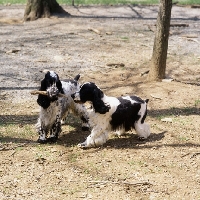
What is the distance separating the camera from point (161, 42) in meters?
8.31

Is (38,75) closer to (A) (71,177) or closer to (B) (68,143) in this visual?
(B) (68,143)

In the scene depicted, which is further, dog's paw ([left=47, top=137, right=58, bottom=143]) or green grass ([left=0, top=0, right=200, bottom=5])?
green grass ([left=0, top=0, right=200, bottom=5])

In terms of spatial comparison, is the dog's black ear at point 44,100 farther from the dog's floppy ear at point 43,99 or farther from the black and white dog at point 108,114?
the black and white dog at point 108,114

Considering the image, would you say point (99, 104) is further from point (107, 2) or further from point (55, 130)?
point (107, 2)

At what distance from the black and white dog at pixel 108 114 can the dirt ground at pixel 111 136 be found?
17cm

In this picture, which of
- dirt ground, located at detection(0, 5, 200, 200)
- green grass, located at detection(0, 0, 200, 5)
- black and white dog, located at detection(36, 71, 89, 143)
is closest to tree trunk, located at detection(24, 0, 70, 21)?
dirt ground, located at detection(0, 5, 200, 200)

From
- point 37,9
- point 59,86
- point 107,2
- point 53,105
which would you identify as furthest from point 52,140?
point 107,2

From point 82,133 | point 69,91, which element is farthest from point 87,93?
point 82,133

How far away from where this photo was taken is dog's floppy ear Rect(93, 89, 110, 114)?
18.0ft

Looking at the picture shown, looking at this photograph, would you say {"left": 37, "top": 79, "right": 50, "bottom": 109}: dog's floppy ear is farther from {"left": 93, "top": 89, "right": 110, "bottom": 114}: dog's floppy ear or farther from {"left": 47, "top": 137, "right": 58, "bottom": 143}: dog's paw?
{"left": 93, "top": 89, "right": 110, "bottom": 114}: dog's floppy ear

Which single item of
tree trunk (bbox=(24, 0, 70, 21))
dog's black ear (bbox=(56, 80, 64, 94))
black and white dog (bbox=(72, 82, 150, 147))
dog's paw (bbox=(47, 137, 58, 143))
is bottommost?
dog's paw (bbox=(47, 137, 58, 143))

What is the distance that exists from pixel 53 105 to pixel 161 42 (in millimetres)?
3378

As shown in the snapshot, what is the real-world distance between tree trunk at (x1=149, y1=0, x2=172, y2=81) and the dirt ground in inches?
10.9

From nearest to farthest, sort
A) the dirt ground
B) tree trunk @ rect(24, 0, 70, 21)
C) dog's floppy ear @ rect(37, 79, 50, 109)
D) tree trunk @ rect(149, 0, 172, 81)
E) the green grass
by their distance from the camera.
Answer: the dirt ground → dog's floppy ear @ rect(37, 79, 50, 109) → tree trunk @ rect(149, 0, 172, 81) → tree trunk @ rect(24, 0, 70, 21) → the green grass
